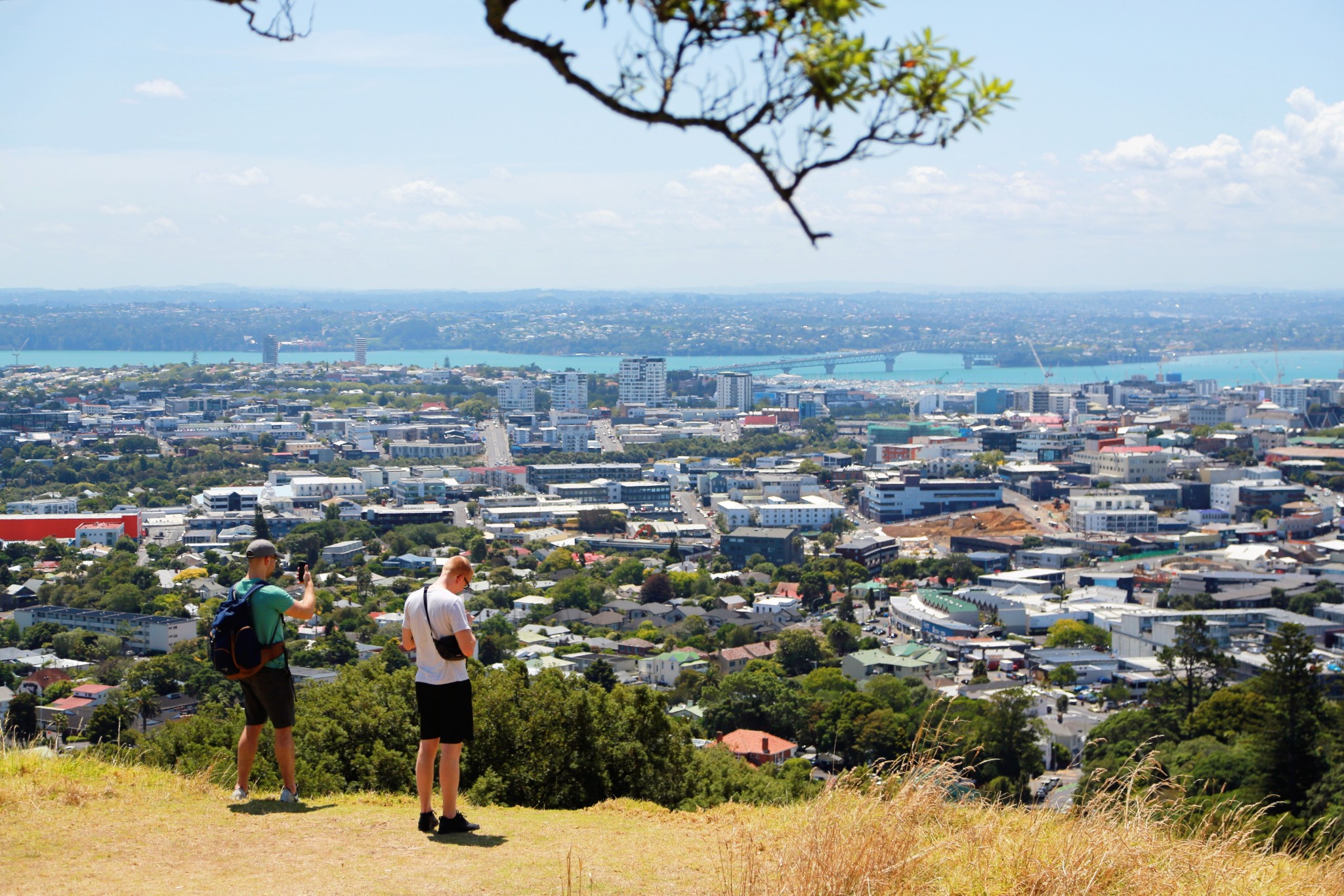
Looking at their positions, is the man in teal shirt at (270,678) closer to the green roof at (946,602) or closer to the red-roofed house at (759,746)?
the red-roofed house at (759,746)

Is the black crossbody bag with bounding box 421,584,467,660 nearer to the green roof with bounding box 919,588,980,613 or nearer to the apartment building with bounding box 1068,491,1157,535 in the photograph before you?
the green roof with bounding box 919,588,980,613

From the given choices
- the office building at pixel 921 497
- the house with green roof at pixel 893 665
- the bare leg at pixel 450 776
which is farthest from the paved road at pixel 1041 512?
the bare leg at pixel 450 776

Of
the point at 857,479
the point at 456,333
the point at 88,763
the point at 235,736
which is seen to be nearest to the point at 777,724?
the point at 235,736

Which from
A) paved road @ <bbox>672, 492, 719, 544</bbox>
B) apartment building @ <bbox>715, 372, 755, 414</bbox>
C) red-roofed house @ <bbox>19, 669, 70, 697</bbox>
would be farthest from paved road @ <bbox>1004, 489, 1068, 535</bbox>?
apartment building @ <bbox>715, 372, 755, 414</bbox>

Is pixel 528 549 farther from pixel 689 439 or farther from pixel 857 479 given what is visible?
pixel 689 439

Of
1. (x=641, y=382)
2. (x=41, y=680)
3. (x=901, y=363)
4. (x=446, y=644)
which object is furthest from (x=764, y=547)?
(x=901, y=363)

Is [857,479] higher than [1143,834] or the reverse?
the reverse
